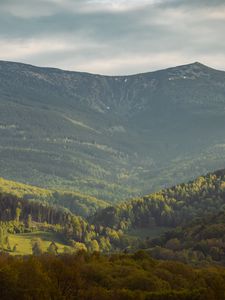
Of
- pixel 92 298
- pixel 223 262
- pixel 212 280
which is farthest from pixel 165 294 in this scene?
pixel 223 262

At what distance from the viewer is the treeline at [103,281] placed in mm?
94000

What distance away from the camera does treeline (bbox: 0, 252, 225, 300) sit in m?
94.0

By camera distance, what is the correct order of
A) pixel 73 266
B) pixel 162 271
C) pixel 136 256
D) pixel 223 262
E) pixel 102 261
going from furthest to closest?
pixel 223 262 → pixel 136 256 → pixel 102 261 → pixel 162 271 → pixel 73 266

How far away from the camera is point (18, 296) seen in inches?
3627

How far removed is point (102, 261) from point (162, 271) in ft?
48.8

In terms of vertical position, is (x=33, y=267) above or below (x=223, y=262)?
above

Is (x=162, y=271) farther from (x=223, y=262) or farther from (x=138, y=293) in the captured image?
(x=223, y=262)

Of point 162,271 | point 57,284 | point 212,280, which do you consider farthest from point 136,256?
point 57,284

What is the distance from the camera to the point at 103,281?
354ft

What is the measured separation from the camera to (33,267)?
324 feet

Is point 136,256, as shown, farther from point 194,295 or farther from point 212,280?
point 194,295

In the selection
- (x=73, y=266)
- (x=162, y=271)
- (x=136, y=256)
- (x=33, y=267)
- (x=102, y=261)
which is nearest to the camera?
(x=33, y=267)

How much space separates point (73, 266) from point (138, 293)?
18.9 meters

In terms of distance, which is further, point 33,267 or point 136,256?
point 136,256
